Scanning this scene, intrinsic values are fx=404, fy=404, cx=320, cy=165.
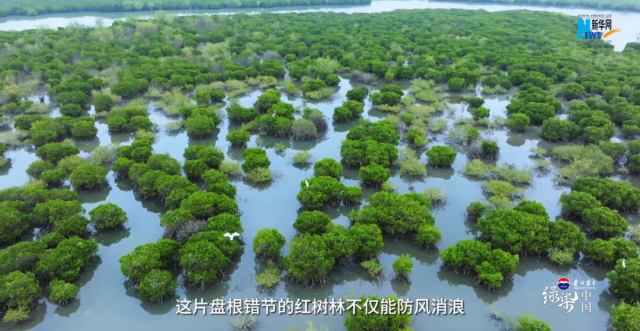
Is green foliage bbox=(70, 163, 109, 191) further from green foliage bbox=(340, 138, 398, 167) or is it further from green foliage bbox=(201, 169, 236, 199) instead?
green foliage bbox=(340, 138, 398, 167)

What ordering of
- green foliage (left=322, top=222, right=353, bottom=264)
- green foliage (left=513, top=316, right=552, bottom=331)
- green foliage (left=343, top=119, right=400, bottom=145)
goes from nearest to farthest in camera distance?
green foliage (left=513, top=316, right=552, bottom=331) → green foliage (left=322, top=222, right=353, bottom=264) → green foliage (left=343, top=119, right=400, bottom=145)

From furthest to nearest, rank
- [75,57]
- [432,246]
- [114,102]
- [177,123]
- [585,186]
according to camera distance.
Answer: [75,57], [114,102], [177,123], [585,186], [432,246]

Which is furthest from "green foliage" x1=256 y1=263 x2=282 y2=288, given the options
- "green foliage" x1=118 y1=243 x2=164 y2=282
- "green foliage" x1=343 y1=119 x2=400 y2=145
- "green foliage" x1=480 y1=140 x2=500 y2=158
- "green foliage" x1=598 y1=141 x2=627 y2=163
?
"green foliage" x1=598 y1=141 x2=627 y2=163

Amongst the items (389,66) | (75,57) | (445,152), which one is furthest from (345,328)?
(75,57)

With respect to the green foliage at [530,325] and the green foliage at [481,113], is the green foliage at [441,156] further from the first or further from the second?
the green foliage at [530,325]

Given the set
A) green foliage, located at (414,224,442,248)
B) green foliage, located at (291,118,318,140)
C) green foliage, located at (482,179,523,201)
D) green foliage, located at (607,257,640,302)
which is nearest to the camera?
green foliage, located at (607,257,640,302)

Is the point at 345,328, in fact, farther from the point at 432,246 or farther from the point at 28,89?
the point at 28,89

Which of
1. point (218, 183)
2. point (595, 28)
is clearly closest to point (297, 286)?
point (218, 183)
